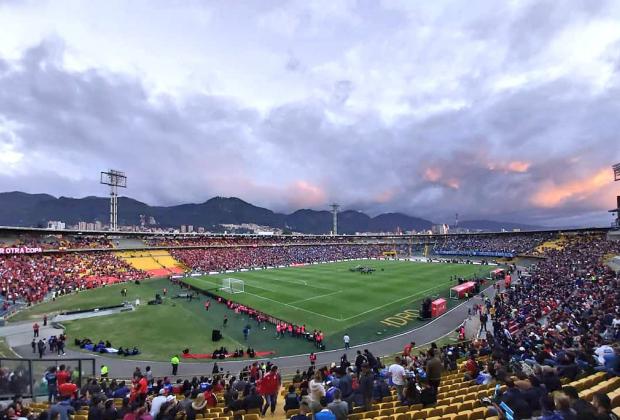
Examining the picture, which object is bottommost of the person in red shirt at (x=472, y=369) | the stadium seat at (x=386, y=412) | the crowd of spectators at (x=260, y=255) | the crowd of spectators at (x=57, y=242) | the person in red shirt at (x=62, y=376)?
the crowd of spectators at (x=260, y=255)

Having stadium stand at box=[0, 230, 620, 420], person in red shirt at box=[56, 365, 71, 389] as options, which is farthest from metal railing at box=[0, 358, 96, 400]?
person in red shirt at box=[56, 365, 71, 389]

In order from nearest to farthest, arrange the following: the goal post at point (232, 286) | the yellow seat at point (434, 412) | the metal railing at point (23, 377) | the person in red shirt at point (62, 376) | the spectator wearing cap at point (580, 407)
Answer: the spectator wearing cap at point (580, 407) → the yellow seat at point (434, 412) → the metal railing at point (23, 377) → the person in red shirt at point (62, 376) → the goal post at point (232, 286)

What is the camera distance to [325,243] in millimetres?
114250

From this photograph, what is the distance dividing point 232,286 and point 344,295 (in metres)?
16.8

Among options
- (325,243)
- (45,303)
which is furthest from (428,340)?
(325,243)

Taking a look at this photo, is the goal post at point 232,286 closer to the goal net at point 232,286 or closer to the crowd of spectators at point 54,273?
the goal net at point 232,286

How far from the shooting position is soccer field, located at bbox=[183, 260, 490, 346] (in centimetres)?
2939

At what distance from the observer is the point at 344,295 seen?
4028cm

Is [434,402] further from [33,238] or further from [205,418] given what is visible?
[33,238]

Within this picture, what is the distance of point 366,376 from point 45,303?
144 feet

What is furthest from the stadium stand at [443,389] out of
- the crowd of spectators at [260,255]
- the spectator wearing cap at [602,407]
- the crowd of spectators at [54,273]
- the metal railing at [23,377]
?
the crowd of spectators at [260,255]

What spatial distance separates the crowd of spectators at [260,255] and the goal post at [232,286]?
18480 mm

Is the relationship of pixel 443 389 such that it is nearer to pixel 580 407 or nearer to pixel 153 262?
pixel 580 407

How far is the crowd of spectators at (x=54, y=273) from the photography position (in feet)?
126
